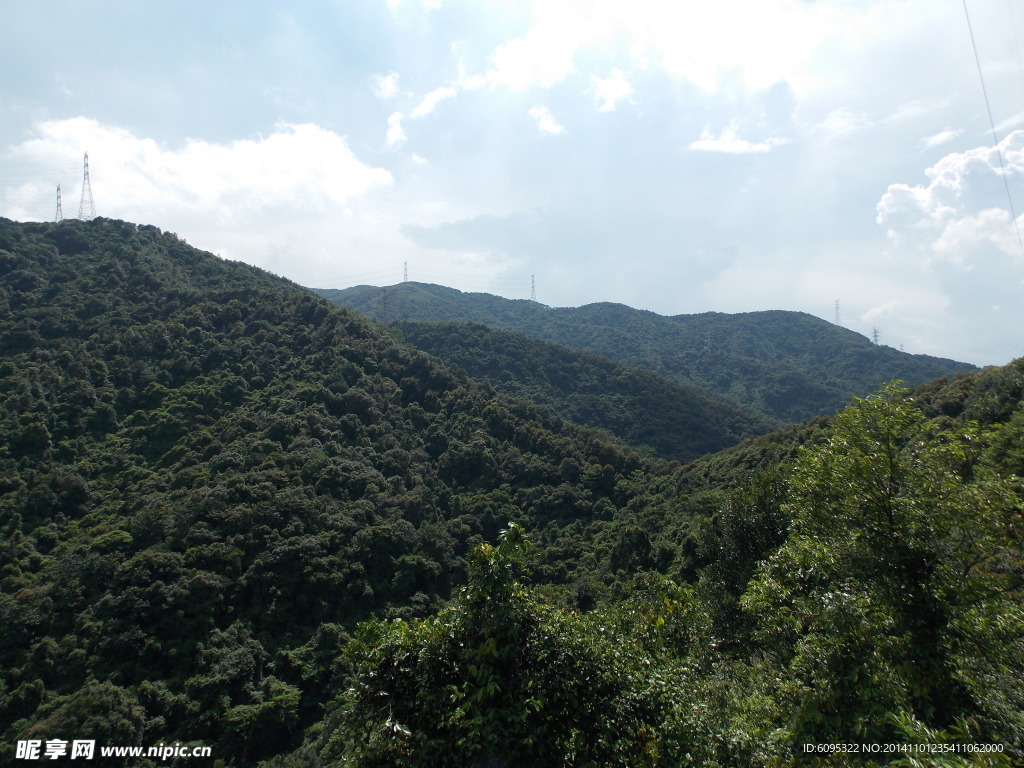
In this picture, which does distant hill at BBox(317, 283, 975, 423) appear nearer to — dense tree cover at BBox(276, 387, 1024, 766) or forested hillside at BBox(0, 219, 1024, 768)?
forested hillside at BBox(0, 219, 1024, 768)

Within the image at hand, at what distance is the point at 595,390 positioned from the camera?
92250mm

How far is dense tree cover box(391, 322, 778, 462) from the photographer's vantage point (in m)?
80.2

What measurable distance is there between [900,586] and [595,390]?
85557 mm

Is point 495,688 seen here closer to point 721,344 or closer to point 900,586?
point 900,586

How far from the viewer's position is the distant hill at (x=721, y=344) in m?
117

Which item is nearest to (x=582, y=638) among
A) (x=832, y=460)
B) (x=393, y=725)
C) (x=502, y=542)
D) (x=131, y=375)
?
(x=502, y=542)

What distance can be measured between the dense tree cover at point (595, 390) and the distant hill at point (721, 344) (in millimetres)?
26282

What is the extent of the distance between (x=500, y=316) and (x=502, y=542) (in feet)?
574

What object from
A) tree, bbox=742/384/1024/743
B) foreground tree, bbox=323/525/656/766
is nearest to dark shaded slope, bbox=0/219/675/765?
foreground tree, bbox=323/525/656/766

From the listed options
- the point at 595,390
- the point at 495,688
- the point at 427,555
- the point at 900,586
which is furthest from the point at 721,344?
the point at 495,688

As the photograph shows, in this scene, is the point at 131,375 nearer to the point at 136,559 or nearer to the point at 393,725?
the point at 136,559

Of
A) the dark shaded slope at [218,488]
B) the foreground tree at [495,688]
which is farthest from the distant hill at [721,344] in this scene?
the foreground tree at [495,688]

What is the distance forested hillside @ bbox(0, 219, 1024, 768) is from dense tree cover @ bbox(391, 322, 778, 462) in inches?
782

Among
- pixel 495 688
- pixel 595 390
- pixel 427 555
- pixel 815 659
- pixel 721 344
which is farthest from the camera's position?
pixel 721 344
